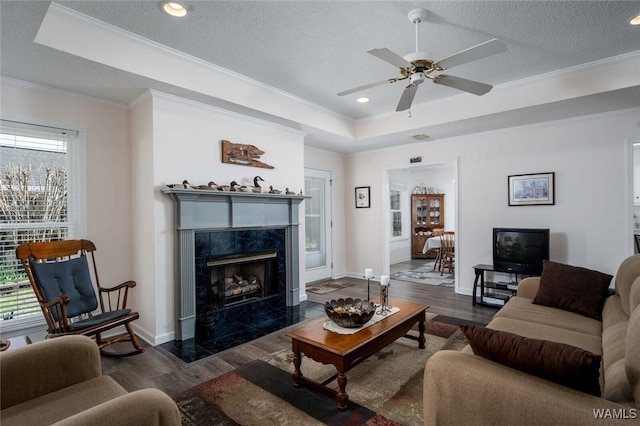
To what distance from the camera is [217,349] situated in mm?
3160

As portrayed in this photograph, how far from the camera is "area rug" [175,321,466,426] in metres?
2.08

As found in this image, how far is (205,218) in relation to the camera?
11.7 feet

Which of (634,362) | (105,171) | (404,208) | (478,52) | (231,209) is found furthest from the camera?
(404,208)

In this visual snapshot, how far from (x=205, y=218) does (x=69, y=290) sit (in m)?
1.38

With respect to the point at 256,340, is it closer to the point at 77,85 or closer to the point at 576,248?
the point at 77,85

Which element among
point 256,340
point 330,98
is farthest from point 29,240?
point 330,98

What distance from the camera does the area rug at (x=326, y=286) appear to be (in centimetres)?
552

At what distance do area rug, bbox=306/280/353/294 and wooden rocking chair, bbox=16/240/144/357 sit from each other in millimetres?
2944

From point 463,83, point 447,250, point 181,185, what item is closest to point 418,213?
point 447,250

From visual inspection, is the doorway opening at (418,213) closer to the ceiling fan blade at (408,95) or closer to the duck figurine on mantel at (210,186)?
the ceiling fan blade at (408,95)

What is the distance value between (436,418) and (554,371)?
532 millimetres

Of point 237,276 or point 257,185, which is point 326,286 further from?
point 257,185

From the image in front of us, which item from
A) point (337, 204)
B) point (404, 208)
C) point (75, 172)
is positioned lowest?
point (404, 208)

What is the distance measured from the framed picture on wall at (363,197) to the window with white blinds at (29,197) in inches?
182
